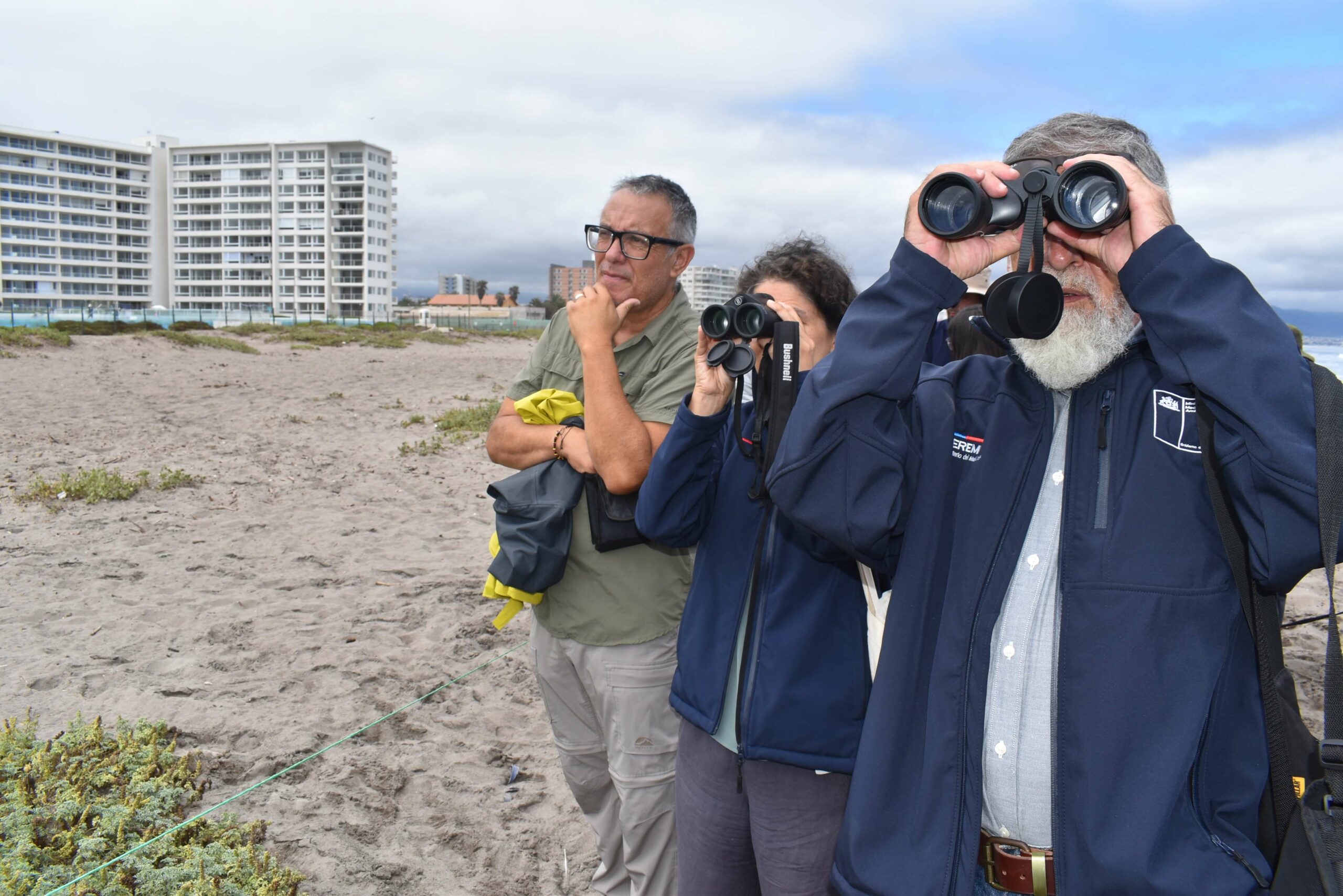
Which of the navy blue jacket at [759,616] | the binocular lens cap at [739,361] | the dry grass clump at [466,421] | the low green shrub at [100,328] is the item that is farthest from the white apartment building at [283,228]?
the binocular lens cap at [739,361]

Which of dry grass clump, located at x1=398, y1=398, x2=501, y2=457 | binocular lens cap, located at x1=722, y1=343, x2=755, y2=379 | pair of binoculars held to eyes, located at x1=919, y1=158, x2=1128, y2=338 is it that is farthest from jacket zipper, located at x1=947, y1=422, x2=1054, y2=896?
dry grass clump, located at x1=398, y1=398, x2=501, y2=457

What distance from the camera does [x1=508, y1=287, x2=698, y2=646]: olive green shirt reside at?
234 centimetres

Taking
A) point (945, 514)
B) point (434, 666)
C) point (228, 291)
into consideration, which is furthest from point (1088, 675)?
point (228, 291)

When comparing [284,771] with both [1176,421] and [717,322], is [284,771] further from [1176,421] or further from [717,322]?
[1176,421]

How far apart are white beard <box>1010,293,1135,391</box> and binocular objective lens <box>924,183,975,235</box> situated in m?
0.21

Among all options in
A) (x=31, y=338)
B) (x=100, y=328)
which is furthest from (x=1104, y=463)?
(x=100, y=328)

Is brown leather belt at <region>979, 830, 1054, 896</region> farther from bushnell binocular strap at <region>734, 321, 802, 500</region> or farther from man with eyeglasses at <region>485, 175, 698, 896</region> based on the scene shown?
man with eyeglasses at <region>485, 175, 698, 896</region>

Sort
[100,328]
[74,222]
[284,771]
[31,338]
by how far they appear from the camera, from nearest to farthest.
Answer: [284,771] < [31,338] < [100,328] < [74,222]

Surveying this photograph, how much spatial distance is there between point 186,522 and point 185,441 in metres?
3.12

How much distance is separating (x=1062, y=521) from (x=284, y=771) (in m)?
3.20

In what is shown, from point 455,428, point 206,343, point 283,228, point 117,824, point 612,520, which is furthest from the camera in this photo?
point 283,228

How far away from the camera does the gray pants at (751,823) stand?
1.73 m

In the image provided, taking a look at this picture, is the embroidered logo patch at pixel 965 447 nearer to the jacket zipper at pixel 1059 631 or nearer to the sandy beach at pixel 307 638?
A: the jacket zipper at pixel 1059 631

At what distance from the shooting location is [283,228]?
7744 cm
